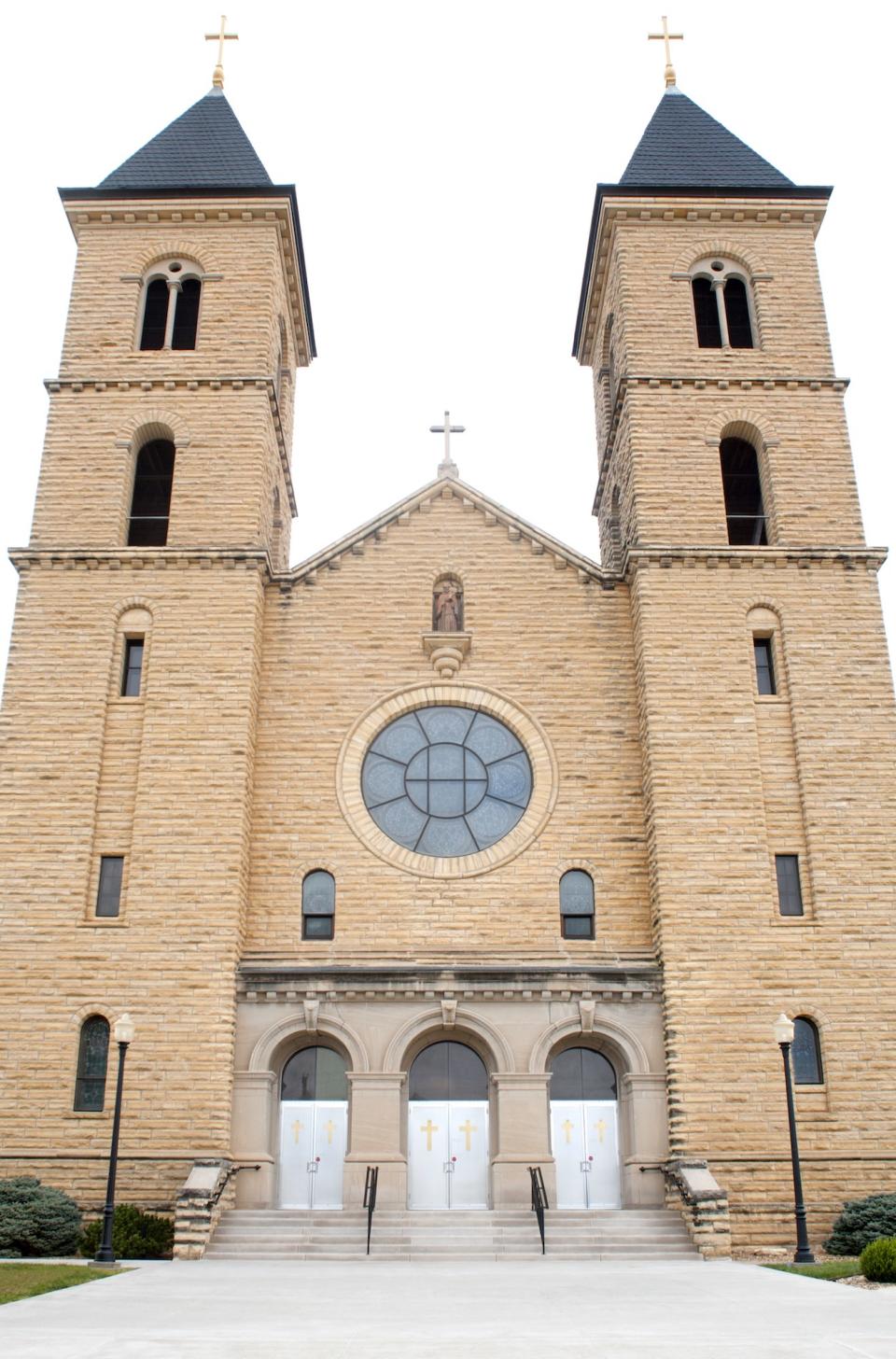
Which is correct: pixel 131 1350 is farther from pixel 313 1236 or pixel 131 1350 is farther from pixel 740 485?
pixel 740 485

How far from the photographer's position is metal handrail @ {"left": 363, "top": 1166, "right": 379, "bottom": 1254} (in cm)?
1853

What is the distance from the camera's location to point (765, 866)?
873 inches

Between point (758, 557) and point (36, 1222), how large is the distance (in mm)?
17014

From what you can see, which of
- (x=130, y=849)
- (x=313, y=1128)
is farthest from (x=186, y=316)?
(x=313, y=1128)

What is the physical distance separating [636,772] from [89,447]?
12923 mm

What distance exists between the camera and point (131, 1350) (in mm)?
8836

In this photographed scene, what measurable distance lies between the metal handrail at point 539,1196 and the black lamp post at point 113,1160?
19.7 feet

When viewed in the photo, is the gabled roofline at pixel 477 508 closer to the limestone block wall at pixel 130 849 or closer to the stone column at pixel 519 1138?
the limestone block wall at pixel 130 849

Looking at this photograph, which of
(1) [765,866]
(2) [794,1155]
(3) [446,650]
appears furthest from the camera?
(3) [446,650]

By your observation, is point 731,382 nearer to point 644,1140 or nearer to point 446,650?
point 446,650

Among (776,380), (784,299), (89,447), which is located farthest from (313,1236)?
(784,299)

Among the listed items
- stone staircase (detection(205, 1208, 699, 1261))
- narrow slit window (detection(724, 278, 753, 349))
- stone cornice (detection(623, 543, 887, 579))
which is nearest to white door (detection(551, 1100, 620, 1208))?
stone staircase (detection(205, 1208, 699, 1261))

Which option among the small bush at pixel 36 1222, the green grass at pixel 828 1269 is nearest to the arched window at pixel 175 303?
the small bush at pixel 36 1222

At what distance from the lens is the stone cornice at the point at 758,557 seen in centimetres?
2478
